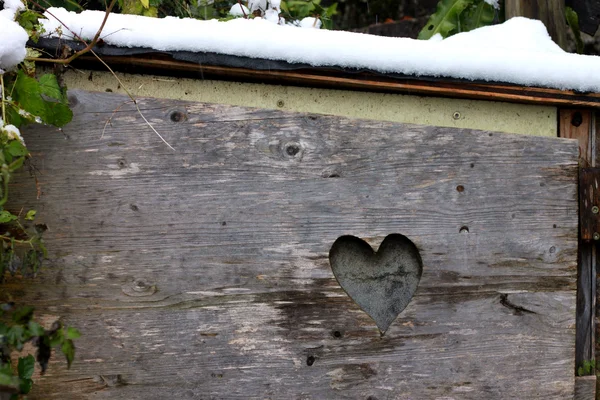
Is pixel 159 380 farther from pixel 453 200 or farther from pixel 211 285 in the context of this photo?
pixel 453 200

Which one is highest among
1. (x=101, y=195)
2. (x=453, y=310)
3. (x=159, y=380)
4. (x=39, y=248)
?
(x=101, y=195)

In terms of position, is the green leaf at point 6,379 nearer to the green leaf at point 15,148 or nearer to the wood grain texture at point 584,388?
the green leaf at point 15,148

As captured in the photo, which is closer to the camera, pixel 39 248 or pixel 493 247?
pixel 39 248

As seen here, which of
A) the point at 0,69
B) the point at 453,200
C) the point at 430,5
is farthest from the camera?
the point at 430,5

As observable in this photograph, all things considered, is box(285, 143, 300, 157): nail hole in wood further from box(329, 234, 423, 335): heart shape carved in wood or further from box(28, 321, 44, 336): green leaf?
box(28, 321, 44, 336): green leaf

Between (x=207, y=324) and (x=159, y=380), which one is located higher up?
(x=207, y=324)

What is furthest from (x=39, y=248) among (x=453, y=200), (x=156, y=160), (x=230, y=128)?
(x=453, y=200)
